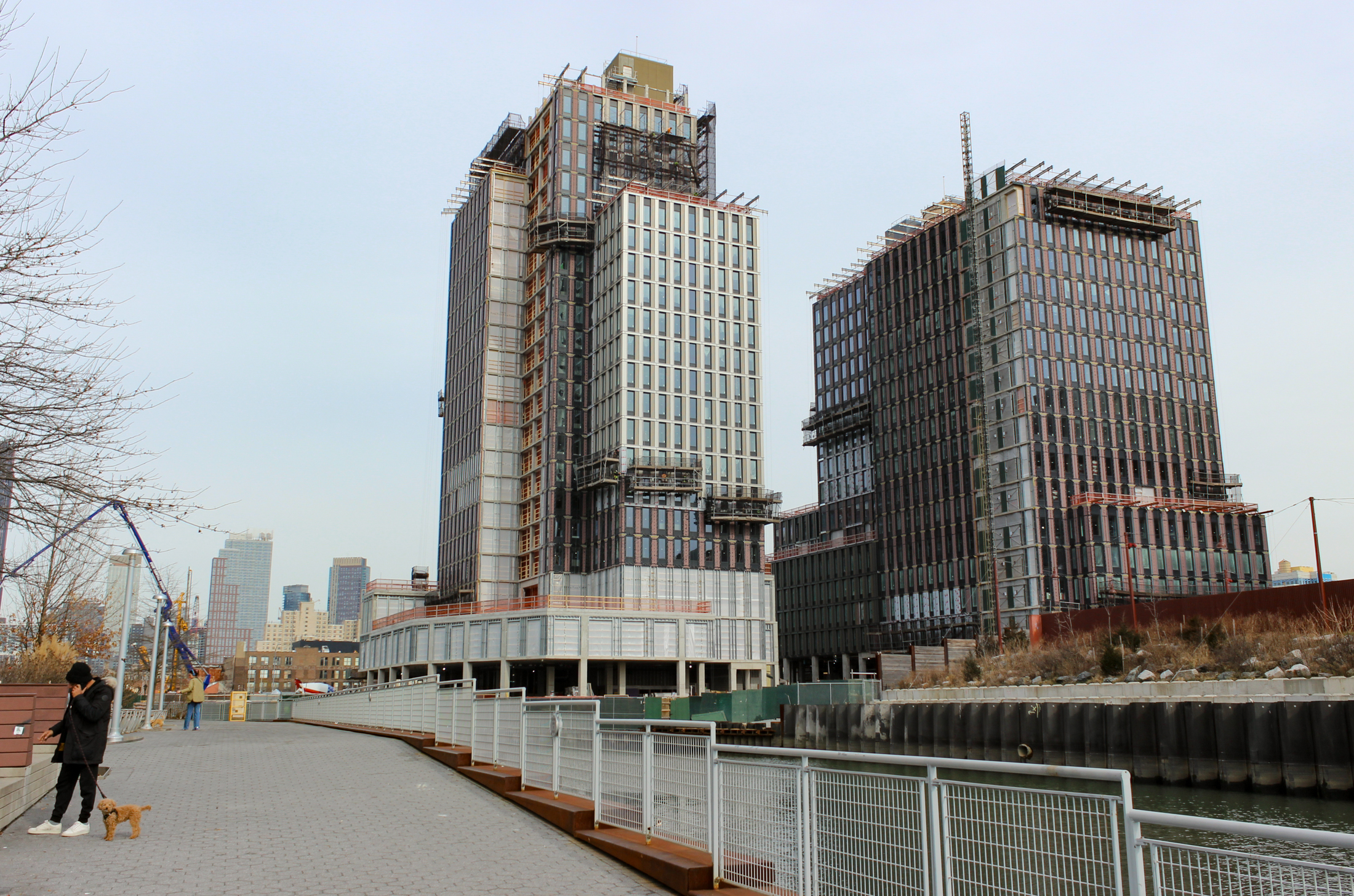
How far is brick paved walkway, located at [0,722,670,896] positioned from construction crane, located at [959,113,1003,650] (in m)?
78.1

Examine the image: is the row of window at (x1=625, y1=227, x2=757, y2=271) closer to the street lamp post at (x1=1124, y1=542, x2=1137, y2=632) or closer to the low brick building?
the street lamp post at (x1=1124, y1=542, x2=1137, y2=632)

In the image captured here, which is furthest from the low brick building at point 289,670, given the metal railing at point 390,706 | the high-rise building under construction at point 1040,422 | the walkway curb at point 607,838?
the walkway curb at point 607,838

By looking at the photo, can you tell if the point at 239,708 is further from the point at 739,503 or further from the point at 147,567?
the point at 739,503

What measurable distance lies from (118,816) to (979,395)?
9073cm

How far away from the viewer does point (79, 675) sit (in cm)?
1234

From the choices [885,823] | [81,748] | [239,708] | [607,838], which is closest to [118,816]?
[81,748]

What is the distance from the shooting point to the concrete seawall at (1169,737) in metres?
24.5

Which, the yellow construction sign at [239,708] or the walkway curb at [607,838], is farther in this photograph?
the yellow construction sign at [239,708]

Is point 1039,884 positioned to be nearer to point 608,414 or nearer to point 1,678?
point 1,678

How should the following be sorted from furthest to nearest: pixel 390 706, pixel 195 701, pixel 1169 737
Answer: pixel 195 701 → pixel 390 706 → pixel 1169 737

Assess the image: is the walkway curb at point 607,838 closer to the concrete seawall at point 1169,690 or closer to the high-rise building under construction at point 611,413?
the concrete seawall at point 1169,690

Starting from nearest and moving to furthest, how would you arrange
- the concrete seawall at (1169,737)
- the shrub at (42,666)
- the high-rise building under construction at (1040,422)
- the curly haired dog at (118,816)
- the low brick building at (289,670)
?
the curly haired dog at (118,816), the concrete seawall at (1169,737), the shrub at (42,666), the high-rise building under construction at (1040,422), the low brick building at (289,670)

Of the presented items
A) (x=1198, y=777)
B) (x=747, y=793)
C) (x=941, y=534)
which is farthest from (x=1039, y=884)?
(x=941, y=534)

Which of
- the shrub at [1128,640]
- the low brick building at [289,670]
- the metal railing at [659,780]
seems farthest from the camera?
the low brick building at [289,670]
